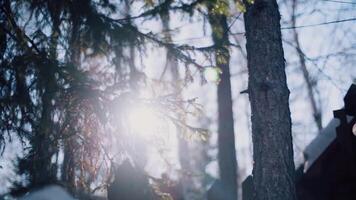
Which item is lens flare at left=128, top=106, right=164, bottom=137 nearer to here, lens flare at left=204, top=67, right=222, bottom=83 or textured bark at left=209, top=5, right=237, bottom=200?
lens flare at left=204, top=67, right=222, bottom=83

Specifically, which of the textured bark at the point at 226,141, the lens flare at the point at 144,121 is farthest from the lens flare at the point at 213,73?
the textured bark at the point at 226,141

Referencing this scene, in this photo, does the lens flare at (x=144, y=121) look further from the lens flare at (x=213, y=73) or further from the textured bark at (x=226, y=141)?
the textured bark at (x=226, y=141)

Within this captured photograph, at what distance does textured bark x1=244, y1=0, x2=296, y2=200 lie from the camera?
15.7ft

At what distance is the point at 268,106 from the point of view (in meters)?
4.98

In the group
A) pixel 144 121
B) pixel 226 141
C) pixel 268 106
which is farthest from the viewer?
pixel 226 141

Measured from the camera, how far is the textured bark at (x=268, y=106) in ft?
15.7

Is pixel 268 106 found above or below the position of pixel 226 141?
above

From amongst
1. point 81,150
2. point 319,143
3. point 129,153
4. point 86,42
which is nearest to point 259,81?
point 129,153

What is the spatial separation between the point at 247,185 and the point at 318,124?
16123mm

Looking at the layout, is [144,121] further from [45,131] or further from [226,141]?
[226,141]

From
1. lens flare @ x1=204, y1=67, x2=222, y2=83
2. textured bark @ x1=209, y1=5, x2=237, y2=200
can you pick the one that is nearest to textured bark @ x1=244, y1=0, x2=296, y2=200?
lens flare @ x1=204, y1=67, x2=222, y2=83

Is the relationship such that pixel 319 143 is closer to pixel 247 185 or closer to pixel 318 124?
pixel 247 185

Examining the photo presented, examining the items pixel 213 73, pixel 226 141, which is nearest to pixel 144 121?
pixel 213 73

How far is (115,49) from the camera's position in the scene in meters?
7.02
